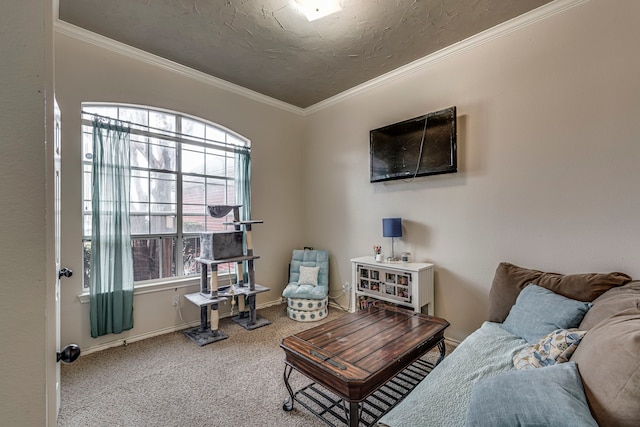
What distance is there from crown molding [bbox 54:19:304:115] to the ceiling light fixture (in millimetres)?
1705

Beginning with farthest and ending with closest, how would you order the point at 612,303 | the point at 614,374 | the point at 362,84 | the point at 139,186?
the point at 362,84 → the point at 139,186 → the point at 612,303 → the point at 614,374

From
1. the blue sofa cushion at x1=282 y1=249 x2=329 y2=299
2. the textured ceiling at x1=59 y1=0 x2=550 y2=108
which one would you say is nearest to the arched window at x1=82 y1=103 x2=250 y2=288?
the textured ceiling at x1=59 y1=0 x2=550 y2=108

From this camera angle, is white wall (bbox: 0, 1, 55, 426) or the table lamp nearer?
white wall (bbox: 0, 1, 55, 426)

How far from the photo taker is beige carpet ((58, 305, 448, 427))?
189 cm

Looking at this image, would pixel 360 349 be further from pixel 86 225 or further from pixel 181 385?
pixel 86 225

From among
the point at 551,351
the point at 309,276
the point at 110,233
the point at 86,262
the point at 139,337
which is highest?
the point at 110,233

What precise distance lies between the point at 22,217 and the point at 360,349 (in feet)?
5.98

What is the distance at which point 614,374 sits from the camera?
3.12ft

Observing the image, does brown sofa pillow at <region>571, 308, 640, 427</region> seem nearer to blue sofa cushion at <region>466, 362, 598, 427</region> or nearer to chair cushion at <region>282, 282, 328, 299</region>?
blue sofa cushion at <region>466, 362, 598, 427</region>

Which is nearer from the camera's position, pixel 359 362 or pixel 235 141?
pixel 359 362

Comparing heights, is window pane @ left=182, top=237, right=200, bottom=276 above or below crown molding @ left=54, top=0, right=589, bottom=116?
below

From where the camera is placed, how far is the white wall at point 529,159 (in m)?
2.10

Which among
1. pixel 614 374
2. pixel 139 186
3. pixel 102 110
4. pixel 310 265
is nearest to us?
pixel 614 374

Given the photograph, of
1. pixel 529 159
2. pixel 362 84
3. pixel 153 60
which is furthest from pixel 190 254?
pixel 529 159
